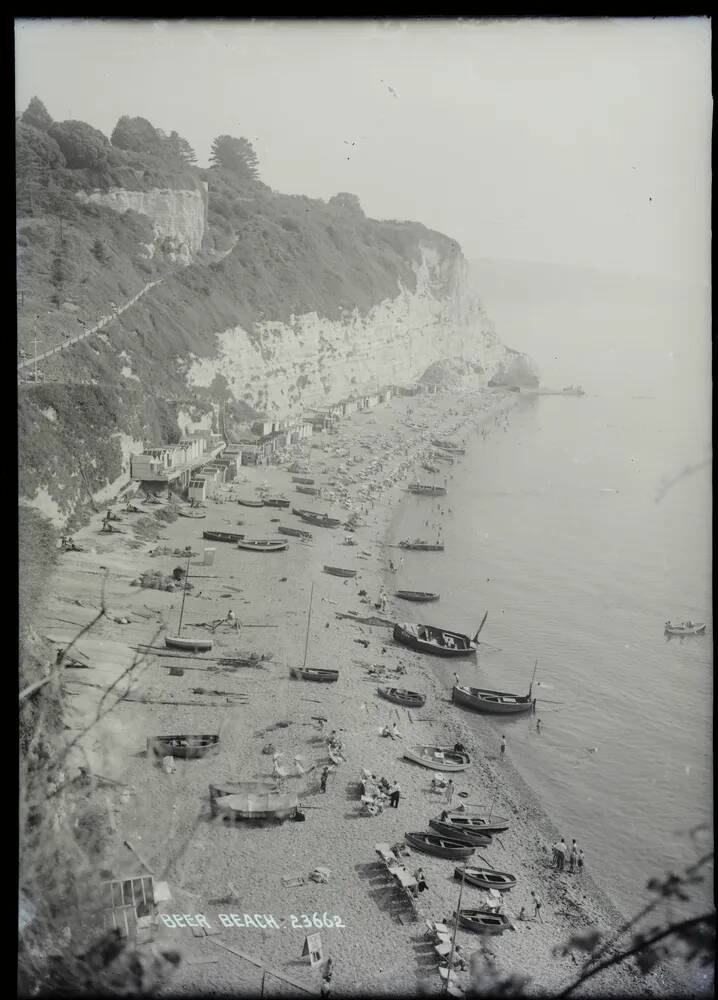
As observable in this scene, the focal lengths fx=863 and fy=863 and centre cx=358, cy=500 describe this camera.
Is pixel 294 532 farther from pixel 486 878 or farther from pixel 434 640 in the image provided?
pixel 486 878

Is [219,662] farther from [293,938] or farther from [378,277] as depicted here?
[378,277]

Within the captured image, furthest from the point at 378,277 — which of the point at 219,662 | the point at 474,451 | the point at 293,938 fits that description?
the point at 293,938

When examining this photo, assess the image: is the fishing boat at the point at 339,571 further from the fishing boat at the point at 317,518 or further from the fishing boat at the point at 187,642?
the fishing boat at the point at 187,642

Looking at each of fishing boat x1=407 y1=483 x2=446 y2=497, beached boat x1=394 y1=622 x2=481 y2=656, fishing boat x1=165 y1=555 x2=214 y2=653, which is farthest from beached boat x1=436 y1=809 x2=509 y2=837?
fishing boat x1=407 y1=483 x2=446 y2=497

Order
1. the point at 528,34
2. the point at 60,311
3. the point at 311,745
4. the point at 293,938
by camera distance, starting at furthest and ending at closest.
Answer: the point at 60,311
the point at 311,745
the point at 528,34
the point at 293,938

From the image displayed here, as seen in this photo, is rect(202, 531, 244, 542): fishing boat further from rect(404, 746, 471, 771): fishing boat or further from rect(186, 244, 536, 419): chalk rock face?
rect(404, 746, 471, 771): fishing boat

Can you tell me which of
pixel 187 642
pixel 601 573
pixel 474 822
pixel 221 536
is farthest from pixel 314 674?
pixel 601 573

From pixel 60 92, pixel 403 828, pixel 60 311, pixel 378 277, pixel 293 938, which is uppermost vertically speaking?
pixel 60 92
